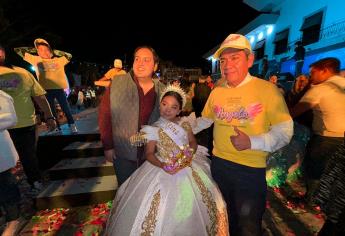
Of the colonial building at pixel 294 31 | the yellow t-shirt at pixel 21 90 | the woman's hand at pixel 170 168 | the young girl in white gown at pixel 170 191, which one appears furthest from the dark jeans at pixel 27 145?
the colonial building at pixel 294 31

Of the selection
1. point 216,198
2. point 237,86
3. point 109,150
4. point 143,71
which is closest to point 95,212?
point 109,150

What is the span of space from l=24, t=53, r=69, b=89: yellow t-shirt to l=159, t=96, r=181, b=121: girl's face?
3.63 metres

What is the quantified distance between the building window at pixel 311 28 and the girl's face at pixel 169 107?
16.9 metres

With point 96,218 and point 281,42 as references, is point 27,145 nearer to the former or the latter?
point 96,218

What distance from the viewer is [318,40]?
50.2 ft

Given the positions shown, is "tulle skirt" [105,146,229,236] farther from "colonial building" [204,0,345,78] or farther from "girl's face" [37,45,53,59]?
"colonial building" [204,0,345,78]

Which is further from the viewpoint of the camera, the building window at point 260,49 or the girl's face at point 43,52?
the building window at point 260,49

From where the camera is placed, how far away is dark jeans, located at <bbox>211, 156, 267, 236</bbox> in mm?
2225

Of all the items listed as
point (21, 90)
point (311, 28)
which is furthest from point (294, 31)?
point (21, 90)

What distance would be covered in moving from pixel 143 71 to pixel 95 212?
2713 mm

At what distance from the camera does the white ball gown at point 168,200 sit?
2.17 metres

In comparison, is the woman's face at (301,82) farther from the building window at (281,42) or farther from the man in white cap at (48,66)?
the building window at (281,42)

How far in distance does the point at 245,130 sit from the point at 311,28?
59.2 feet

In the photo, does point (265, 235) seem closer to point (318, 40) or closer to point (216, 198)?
point (216, 198)
